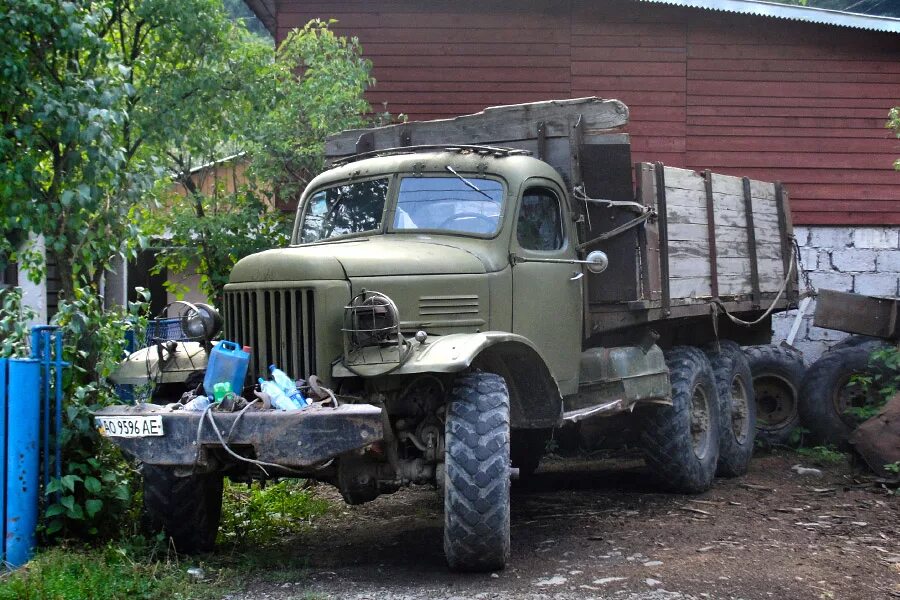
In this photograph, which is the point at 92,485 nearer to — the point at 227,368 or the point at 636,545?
the point at 227,368

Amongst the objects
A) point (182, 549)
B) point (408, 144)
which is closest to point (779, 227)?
point (408, 144)

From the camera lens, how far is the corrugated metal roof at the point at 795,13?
539 inches

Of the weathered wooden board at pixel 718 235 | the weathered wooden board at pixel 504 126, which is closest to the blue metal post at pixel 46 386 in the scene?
the weathered wooden board at pixel 504 126

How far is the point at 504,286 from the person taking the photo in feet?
22.3

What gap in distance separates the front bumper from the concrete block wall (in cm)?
971

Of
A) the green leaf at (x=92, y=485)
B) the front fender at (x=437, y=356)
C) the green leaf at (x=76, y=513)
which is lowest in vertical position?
the green leaf at (x=76, y=513)

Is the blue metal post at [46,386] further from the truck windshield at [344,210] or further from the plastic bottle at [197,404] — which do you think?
the truck windshield at [344,210]

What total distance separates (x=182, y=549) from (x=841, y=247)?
10418 millimetres

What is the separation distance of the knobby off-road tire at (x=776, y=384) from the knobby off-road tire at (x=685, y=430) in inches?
96.2

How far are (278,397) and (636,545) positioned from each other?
8.17 ft

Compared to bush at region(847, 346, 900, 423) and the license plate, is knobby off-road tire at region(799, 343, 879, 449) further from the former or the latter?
the license plate

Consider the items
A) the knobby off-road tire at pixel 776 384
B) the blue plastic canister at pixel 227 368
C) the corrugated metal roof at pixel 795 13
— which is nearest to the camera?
the blue plastic canister at pixel 227 368

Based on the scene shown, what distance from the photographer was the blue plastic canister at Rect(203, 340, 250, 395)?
569 centimetres

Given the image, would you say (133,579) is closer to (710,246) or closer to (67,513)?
(67,513)
